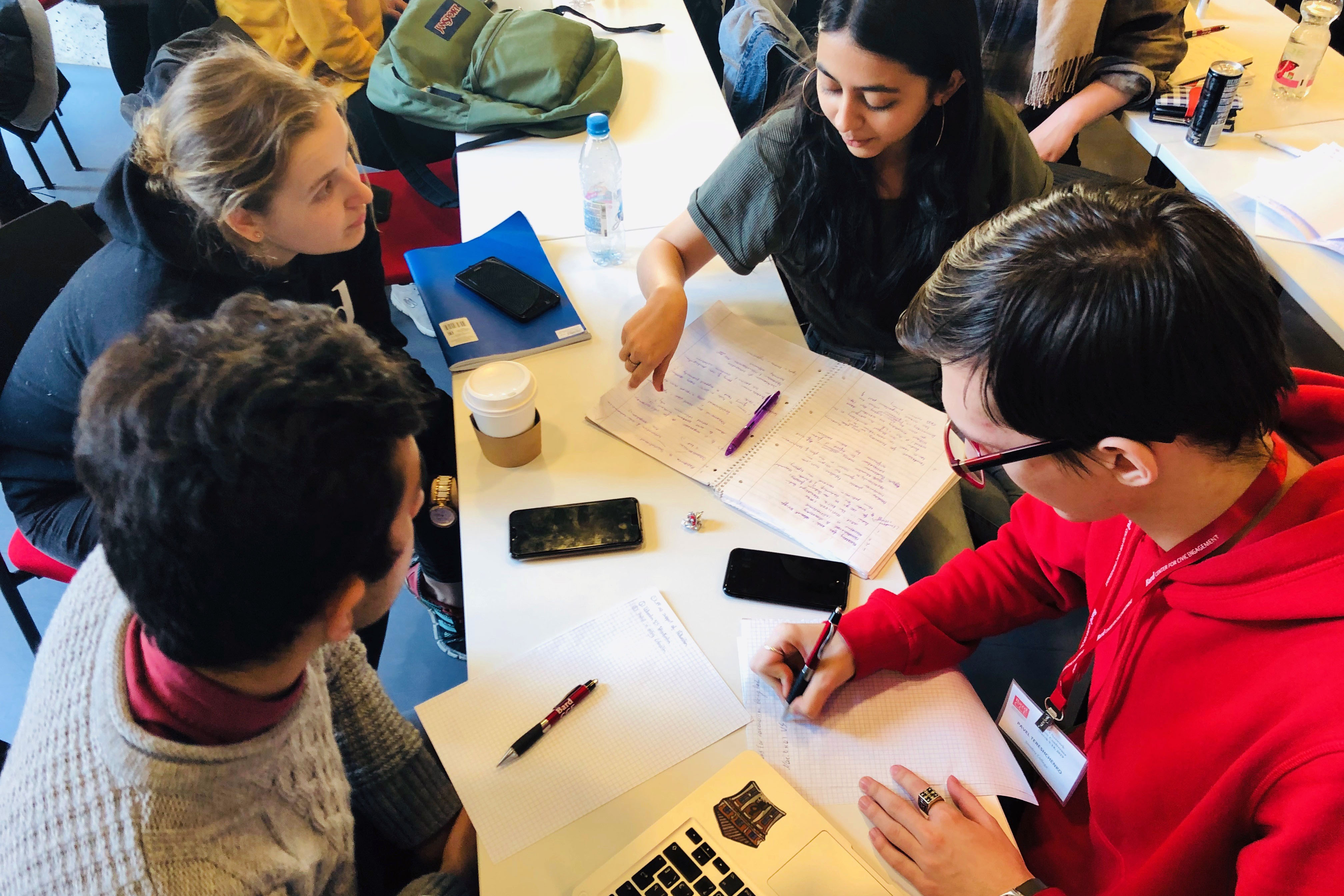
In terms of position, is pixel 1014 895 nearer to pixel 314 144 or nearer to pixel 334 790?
pixel 334 790

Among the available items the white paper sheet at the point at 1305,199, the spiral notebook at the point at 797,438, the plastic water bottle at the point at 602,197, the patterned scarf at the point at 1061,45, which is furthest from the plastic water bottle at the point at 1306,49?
the plastic water bottle at the point at 602,197

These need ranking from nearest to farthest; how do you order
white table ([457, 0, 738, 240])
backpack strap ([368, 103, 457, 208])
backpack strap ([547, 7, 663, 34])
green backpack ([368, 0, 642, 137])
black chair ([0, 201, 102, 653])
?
black chair ([0, 201, 102, 653])
white table ([457, 0, 738, 240])
green backpack ([368, 0, 642, 137])
backpack strap ([368, 103, 457, 208])
backpack strap ([547, 7, 663, 34])

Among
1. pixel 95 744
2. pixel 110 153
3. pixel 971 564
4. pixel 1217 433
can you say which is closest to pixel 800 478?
pixel 971 564

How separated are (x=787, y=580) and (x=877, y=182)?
735mm

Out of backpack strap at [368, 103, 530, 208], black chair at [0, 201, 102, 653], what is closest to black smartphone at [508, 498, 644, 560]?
black chair at [0, 201, 102, 653]

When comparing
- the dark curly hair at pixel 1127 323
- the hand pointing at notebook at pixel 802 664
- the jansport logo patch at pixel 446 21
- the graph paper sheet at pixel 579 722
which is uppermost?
the dark curly hair at pixel 1127 323

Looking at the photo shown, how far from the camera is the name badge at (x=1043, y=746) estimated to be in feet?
3.13

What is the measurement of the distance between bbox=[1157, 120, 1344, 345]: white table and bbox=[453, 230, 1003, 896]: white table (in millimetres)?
1082

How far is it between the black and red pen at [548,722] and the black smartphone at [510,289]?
0.71m

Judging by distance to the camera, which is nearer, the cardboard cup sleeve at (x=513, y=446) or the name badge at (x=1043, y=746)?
the name badge at (x=1043, y=746)

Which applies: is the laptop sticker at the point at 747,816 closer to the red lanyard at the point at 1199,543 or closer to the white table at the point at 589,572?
the white table at the point at 589,572

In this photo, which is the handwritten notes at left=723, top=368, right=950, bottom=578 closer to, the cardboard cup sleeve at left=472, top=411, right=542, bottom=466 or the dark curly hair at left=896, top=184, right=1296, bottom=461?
the cardboard cup sleeve at left=472, top=411, right=542, bottom=466

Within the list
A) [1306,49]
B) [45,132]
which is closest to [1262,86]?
[1306,49]

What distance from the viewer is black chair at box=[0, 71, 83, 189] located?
251cm
